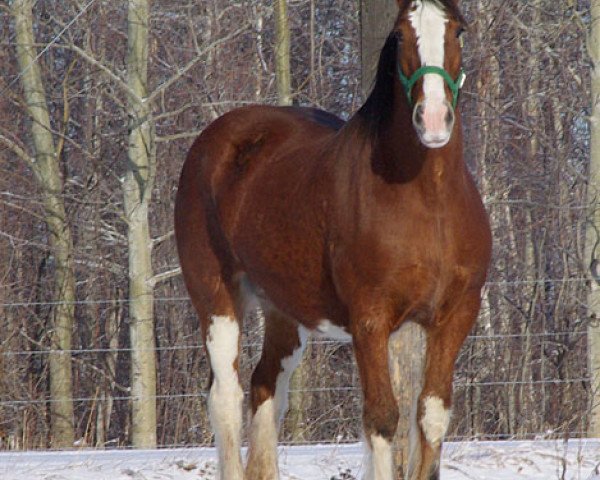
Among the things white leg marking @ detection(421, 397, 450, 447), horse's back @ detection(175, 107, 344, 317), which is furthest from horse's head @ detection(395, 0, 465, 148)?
white leg marking @ detection(421, 397, 450, 447)

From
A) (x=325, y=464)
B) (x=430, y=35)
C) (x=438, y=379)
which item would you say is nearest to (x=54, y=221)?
(x=325, y=464)

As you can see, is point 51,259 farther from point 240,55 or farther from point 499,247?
point 499,247

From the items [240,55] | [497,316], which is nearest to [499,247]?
[497,316]

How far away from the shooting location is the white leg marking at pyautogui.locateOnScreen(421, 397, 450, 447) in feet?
15.1

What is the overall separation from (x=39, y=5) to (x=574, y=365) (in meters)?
8.81

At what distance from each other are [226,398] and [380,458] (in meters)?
1.33

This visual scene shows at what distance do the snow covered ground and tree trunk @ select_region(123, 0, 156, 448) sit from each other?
221 inches

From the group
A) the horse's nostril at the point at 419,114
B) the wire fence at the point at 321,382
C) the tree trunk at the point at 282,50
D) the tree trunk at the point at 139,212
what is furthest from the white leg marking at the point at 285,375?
the wire fence at the point at 321,382

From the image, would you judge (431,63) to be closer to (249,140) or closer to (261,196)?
(261,196)

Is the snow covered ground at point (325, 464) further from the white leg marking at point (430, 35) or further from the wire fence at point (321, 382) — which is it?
the wire fence at point (321, 382)

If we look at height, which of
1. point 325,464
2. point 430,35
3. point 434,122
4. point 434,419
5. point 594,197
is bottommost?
point 325,464

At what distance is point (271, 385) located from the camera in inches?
229

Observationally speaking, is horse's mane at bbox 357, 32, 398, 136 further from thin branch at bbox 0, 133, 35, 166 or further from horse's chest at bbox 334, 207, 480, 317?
thin branch at bbox 0, 133, 35, 166

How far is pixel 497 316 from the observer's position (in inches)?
623
